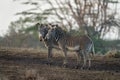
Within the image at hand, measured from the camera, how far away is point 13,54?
1881 centimetres

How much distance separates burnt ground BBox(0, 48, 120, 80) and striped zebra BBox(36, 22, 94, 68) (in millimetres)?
456

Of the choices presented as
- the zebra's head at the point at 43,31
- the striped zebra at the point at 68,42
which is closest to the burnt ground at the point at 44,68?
the striped zebra at the point at 68,42

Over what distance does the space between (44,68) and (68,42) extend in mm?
1973

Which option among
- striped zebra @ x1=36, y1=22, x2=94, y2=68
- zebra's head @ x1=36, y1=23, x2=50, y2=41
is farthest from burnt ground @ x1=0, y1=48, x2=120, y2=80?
zebra's head @ x1=36, y1=23, x2=50, y2=41

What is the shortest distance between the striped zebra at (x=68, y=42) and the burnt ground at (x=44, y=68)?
1.50 feet

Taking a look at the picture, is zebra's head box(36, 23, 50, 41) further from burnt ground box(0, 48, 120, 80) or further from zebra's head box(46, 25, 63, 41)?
burnt ground box(0, 48, 120, 80)

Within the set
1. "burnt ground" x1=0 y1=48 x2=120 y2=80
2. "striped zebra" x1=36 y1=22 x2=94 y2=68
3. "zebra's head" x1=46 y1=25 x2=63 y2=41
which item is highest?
"zebra's head" x1=46 y1=25 x2=63 y2=41

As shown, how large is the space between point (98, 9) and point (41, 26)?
48.3ft

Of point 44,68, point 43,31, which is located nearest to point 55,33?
point 43,31

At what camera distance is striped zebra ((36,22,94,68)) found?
56.5 feet

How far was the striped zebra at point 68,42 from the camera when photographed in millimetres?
17219

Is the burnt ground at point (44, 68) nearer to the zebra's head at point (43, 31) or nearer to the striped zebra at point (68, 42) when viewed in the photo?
the striped zebra at point (68, 42)

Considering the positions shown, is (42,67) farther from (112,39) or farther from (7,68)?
(112,39)

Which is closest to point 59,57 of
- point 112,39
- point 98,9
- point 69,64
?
point 69,64
